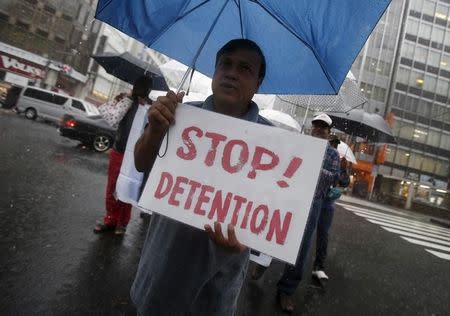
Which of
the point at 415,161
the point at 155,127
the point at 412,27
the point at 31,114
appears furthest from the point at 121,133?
the point at 412,27

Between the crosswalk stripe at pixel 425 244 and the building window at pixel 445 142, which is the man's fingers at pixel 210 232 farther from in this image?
the building window at pixel 445 142

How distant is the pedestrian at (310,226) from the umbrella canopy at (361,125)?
8.76ft

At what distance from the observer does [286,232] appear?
1.46 metres

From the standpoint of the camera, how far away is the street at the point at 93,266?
293 centimetres

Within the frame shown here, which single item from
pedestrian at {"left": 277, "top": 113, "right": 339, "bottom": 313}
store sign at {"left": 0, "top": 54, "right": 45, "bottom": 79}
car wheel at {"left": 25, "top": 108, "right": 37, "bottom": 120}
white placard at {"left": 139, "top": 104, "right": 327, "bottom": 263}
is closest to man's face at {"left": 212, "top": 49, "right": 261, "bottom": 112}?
white placard at {"left": 139, "top": 104, "right": 327, "bottom": 263}

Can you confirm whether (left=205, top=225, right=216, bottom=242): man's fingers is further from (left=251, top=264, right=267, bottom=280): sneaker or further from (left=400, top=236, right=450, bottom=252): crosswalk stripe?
(left=400, top=236, right=450, bottom=252): crosswalk stripe

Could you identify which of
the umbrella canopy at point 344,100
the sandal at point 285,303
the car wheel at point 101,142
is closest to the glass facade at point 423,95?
the car wheel at point 101,142

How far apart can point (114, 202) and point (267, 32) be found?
3.20 meters

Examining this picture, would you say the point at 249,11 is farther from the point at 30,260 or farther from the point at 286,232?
the point at 30,260

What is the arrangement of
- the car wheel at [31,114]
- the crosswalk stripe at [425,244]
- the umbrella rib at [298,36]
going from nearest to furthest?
1. the umbrella rib at [298,36]
2. the crosswalk stripe at [425,244]
3. the car wheel at [31,114]

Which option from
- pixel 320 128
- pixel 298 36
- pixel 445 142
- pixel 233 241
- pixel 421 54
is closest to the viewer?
pixel 233 241

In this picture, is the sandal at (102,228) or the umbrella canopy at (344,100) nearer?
the sandal at (102,228)

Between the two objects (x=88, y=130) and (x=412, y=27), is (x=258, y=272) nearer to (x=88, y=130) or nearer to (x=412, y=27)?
(x=88, y=130)

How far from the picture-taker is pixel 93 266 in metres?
3.54
